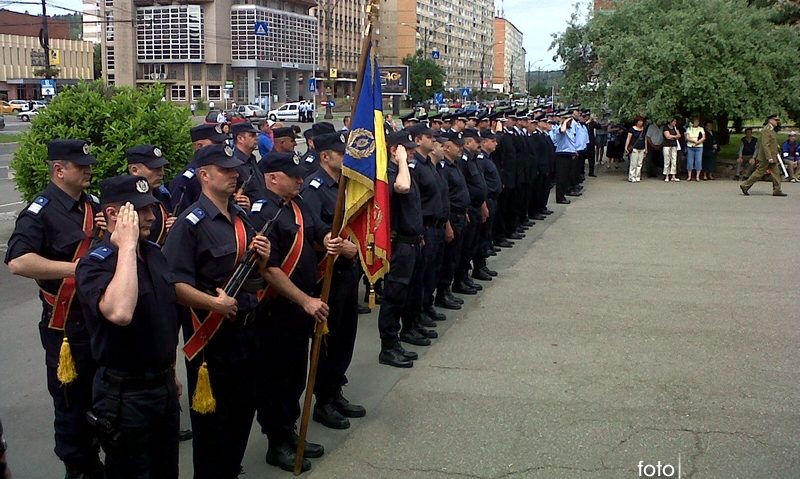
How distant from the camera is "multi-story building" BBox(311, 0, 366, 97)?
110562 mm

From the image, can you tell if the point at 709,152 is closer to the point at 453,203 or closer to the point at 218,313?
the point at 453,203

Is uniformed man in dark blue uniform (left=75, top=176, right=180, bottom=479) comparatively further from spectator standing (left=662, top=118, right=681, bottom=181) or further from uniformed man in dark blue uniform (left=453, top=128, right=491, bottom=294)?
spectator standing (left=662, top=118, right=681, bottom=181)

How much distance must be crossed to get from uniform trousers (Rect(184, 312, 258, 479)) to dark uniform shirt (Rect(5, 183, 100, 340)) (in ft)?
2.55

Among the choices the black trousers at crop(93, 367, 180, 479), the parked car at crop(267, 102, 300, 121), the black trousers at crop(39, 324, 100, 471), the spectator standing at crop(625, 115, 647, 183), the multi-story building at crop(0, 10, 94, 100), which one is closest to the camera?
the black trousers at crop(93, 367, 180, 479)

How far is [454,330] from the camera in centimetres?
792

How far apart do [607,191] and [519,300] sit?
11693 millimetres

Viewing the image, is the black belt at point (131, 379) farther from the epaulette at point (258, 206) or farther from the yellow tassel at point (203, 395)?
the epaulette at point (258, 206)

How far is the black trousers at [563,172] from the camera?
56.4 ft

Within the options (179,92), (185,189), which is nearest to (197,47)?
→ (179,92)

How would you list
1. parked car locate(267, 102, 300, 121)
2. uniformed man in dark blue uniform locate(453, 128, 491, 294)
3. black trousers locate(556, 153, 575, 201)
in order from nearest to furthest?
uniformed man in dark blue uniform locate(453, 128, 491, 294) < black trousers locate(556, 153, 575, 201) < parked car locate(267, 102, 300, 121)

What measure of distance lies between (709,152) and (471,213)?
50.3 feet

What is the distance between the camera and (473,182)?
9.20 m

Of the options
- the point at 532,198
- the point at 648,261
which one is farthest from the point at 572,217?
the point at 648,261

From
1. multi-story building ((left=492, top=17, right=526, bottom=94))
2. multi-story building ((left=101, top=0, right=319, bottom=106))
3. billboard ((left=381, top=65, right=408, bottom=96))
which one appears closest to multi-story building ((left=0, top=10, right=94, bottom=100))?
multi-story building ((left=101, top=0, right=319, bottom=106))
